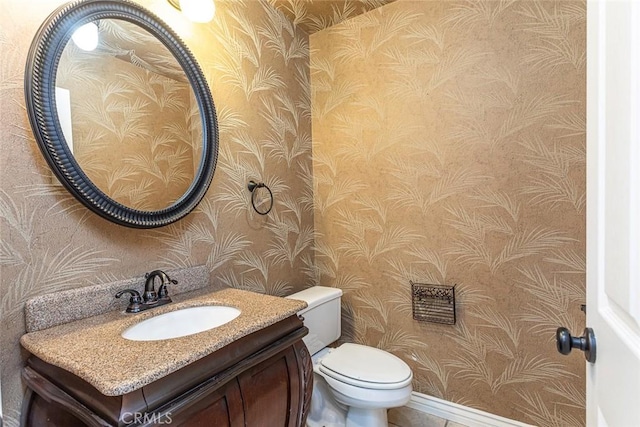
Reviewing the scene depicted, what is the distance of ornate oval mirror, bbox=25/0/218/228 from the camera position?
3.21 feet

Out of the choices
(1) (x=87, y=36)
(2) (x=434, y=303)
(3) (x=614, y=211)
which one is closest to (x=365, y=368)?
(2) (x=434, y=303)

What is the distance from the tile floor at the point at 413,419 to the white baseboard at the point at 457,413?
0.06 ft

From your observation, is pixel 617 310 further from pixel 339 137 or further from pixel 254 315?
pixel 339 137

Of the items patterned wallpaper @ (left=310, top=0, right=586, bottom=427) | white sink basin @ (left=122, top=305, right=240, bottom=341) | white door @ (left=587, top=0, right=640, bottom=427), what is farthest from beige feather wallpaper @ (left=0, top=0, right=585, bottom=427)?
white door @ (left=587, top=0, right=640, bottom=427)

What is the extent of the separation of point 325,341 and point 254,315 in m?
0.90

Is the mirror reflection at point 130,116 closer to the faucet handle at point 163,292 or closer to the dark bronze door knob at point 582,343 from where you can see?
the faucet handle at point 163,292

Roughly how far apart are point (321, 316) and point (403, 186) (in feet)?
2.83

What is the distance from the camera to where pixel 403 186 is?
6.04ft

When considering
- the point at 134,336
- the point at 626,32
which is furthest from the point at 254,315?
the point at 626,32

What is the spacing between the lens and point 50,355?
0.79 metres

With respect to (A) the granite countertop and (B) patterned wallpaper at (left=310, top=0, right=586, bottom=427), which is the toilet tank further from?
(A) the granite countertop

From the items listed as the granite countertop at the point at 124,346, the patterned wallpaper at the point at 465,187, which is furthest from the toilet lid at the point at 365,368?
the granite countertop at the point at 124,346

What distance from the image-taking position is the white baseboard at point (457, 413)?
63.8 inches

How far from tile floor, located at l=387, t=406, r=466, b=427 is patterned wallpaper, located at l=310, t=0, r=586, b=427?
142mm
